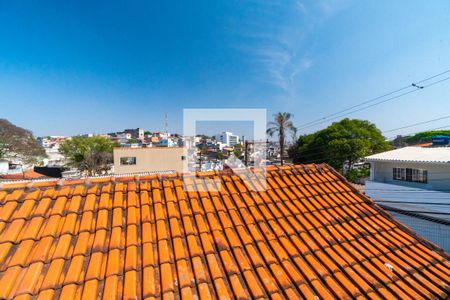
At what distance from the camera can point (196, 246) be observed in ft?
7.06

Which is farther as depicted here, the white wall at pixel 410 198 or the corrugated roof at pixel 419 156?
the corrugated roof at pixel 419 156

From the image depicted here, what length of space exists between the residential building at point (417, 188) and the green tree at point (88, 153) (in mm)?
31897

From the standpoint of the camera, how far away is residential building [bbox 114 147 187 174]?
862 inches

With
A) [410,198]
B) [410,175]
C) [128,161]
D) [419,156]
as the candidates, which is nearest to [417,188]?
[410,198]

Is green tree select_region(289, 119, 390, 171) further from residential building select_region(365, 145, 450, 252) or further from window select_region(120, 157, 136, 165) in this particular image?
window select_region(120, 157, 136, 165)

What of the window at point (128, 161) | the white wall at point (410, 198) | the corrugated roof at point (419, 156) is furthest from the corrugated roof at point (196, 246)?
the window at point (128, 161)

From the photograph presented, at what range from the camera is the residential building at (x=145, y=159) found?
2189cm

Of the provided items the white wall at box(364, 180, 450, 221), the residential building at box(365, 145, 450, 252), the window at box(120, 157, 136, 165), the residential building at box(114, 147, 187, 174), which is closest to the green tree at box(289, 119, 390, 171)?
the residential building at box(365, 145, 450, 252)

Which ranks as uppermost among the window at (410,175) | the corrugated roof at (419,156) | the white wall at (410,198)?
the corrugated roof at (419,156)

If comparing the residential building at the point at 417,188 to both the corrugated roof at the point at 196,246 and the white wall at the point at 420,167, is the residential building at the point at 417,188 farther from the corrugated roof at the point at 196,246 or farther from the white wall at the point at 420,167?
the corrugated roof at the point at 196,246

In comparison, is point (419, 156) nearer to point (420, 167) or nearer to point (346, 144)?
point (420, 167)

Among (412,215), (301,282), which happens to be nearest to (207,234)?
(301,282)

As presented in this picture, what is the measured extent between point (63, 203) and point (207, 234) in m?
1.80

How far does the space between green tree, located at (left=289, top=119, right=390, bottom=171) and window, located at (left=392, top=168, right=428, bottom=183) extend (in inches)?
234
